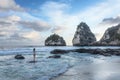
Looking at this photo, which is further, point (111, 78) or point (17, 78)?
point (17, 78)

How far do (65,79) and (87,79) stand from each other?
7.23 feet

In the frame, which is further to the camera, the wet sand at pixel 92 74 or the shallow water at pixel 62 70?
the shallow water at pixel 62 70

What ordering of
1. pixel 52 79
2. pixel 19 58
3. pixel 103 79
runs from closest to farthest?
pixel 103 79, pixel 52 79, pixel 19 58

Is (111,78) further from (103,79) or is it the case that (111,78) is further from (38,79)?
(38,79)

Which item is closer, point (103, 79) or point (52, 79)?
point (103, 79)

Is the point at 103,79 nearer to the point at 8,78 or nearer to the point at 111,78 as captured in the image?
the point at 111,78

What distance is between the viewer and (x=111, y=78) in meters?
21.0

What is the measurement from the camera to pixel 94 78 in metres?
21.4

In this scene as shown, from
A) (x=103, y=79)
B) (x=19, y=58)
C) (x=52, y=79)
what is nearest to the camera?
(x=103, y=79)

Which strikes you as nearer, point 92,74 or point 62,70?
point 92,74

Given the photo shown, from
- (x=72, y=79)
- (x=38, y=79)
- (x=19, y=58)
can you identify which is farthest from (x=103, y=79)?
(x=19, y=58)

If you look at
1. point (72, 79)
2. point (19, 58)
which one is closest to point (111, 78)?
point (72, 79)

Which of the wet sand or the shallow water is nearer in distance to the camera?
the wet sand

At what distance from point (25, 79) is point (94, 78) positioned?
7.27 metres
